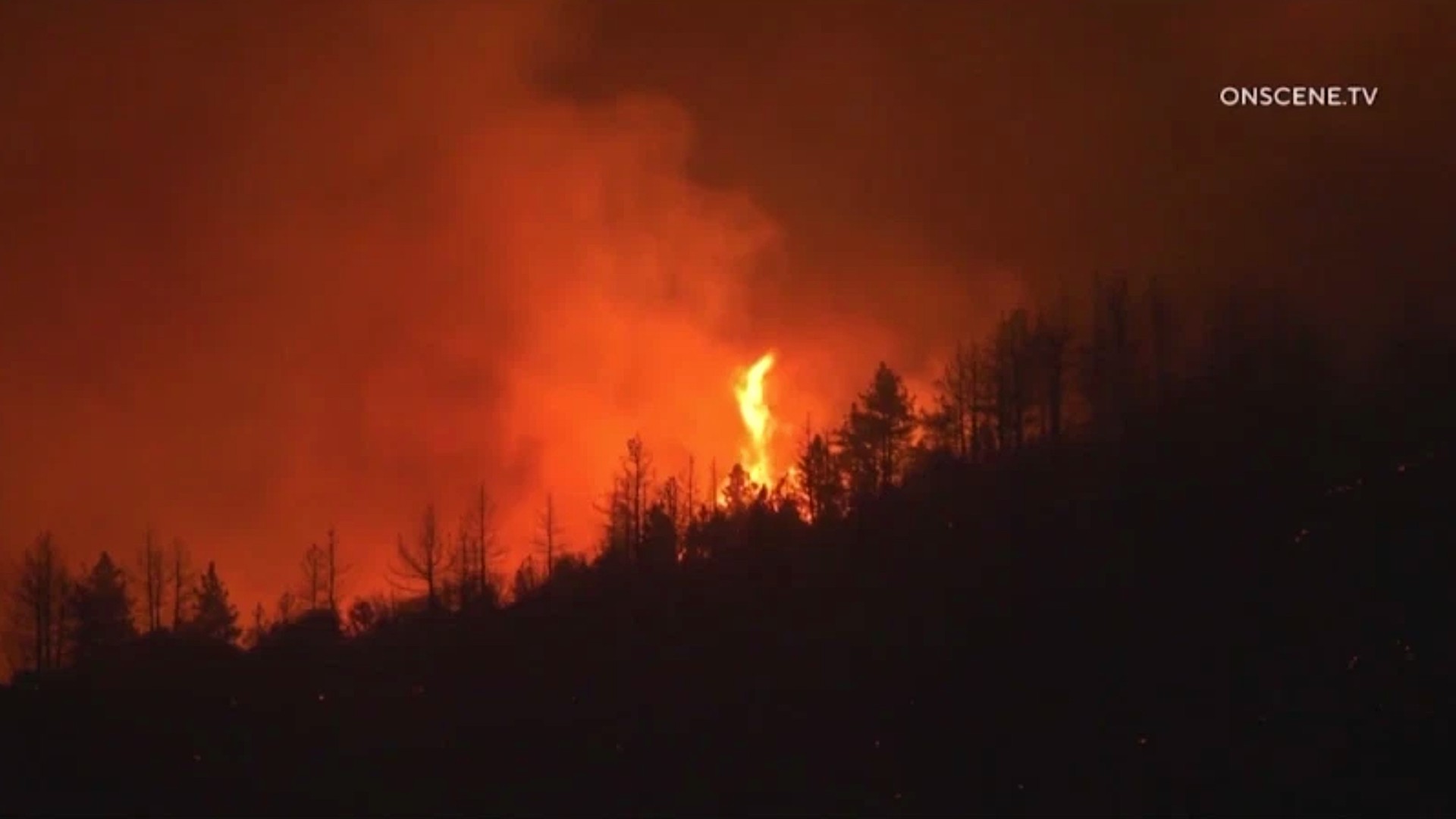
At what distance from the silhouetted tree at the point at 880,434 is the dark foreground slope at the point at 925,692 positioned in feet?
38.6

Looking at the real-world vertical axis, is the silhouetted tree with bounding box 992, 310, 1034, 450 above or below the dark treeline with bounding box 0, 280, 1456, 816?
above

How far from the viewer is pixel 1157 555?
112 ft

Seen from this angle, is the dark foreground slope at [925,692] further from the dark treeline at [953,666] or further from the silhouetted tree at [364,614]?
the silhouetted tree at [364,614]

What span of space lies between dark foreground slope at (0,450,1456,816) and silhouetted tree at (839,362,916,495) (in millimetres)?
11778

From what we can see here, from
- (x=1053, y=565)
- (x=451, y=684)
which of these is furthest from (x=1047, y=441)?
(x=451, y=684)

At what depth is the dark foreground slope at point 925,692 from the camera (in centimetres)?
2652

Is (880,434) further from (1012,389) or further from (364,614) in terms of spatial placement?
(364,614)

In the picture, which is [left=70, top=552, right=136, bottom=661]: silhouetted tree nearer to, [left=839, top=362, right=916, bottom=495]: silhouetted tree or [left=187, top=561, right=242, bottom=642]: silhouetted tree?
[left=187, top=561, right=242, bottom=642]: silhouetted tree

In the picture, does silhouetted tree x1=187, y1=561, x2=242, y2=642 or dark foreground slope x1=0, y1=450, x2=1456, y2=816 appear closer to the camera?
dark foreground slope x1=0, y1=450, x2=1456, y2=816

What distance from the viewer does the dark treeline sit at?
2697cm

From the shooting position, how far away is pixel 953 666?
32.9m

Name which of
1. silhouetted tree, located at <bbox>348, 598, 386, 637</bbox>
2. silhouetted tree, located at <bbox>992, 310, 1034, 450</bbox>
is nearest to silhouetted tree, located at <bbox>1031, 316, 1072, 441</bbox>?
silhouetted tree, located at <bbox>992, 310, 1034, 450</bbox>

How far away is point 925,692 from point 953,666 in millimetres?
1121

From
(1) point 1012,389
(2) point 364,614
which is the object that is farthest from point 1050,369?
(2) point 364,614
